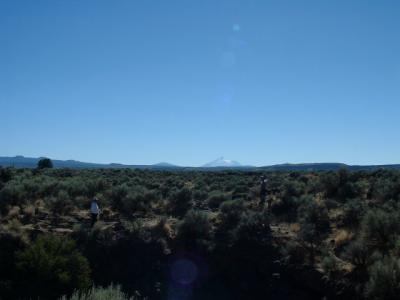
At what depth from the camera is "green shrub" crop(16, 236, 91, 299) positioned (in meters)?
14.5

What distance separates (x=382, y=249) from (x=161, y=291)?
8042mm

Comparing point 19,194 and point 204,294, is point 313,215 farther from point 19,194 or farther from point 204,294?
point 19,194

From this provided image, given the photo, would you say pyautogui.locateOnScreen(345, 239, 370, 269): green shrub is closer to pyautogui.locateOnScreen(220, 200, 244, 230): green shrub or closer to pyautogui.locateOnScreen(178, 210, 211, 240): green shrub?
pyautogui.locateOnScreen(220, 200, 244, 230): green shrub

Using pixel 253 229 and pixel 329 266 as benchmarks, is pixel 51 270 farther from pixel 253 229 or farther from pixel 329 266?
pixel 329 266

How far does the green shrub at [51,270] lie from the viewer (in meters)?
14.5

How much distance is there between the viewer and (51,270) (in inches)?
581

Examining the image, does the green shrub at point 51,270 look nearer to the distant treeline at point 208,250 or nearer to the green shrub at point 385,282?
the distant treeline at point 208,250

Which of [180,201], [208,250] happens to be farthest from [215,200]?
[208,250]

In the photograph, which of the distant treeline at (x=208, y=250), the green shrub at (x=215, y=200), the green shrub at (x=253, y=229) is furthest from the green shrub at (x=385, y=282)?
the green shrub at (x=215, y=200)

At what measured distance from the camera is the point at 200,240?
2042cm

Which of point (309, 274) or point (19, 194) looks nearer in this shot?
point (309, 274)

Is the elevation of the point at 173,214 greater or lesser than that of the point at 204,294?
greater

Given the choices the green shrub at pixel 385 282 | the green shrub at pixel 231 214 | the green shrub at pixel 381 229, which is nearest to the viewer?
the green shrub at pixel 385 282

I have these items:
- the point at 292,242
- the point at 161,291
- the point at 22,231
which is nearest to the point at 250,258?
the point at 292,242
